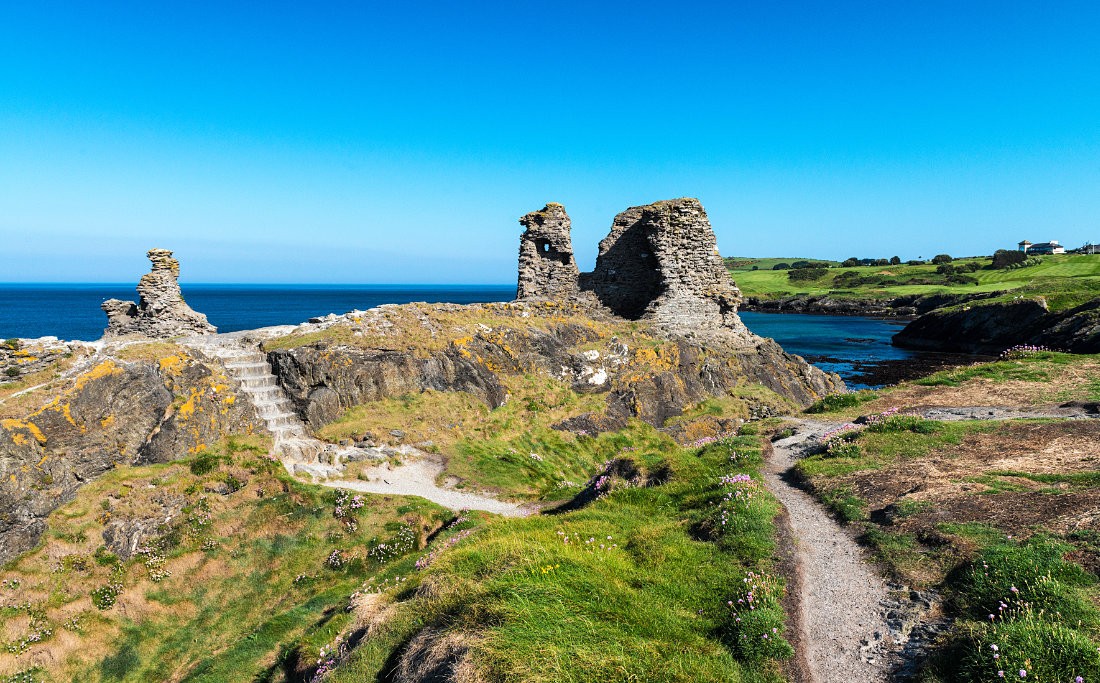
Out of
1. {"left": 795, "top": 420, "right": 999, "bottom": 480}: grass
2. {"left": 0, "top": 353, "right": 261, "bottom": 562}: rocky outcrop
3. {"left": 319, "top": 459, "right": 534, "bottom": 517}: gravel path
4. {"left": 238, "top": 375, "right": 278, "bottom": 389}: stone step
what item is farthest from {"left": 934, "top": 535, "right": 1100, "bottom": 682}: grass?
{"left": 238, "top": 375, "right": 278, "bottom": 389}: stone step

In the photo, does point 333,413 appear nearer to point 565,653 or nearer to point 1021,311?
point 565,653

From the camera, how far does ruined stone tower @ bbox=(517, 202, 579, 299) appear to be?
35.7 meters

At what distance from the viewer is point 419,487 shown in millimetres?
19344

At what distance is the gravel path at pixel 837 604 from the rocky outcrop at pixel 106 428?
18404 mm

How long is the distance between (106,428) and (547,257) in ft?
84.6

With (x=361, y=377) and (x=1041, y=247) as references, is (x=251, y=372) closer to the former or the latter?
(x=361, y=377)

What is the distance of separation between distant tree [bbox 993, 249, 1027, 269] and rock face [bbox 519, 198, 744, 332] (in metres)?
158

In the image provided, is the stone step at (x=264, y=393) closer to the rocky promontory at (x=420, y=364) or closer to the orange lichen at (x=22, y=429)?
the rocky promontory at (x=420, y=364)

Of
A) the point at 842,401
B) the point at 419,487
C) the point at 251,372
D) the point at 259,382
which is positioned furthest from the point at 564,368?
the point at 251,372

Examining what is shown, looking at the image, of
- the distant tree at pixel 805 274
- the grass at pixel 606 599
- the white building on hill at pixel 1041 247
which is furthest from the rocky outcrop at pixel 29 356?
the white building on hill at pixel 1041 247

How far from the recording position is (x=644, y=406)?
27953 millimetres

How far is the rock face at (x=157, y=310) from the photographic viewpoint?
29156 millimetres

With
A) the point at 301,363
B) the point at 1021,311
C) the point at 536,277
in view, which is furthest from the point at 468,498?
the point at 1021,311

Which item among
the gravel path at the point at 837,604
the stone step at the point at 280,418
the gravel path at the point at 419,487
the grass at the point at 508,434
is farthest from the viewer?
the stone step at the point at 280,418
